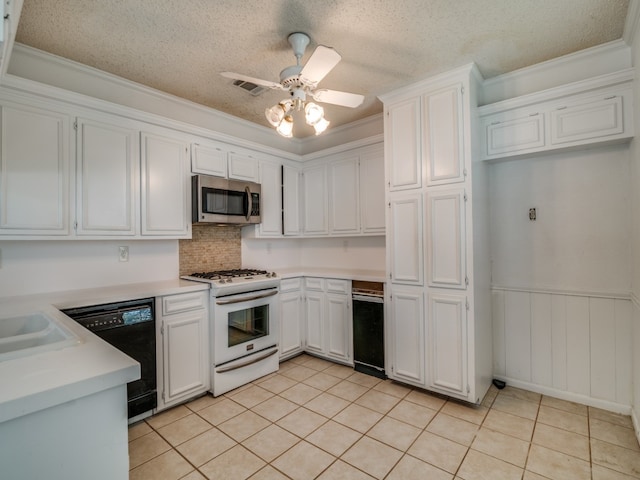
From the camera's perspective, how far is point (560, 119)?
242 centimetres

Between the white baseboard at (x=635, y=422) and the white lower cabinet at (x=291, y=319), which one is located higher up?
the white lower cabinet at (x=291, y=319)

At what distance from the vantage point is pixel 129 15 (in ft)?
6.41

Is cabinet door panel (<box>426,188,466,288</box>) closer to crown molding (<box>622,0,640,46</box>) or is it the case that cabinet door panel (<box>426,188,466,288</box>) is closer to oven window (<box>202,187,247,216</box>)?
crown molding (<box>622,0,640,46</box>)

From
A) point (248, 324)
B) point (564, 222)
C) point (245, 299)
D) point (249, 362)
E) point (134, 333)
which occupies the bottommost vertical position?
point (249, 362)

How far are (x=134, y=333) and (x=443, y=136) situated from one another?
2.77 m

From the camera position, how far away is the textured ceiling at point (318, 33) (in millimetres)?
1896

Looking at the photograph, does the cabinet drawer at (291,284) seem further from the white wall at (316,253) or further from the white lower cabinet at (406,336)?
the white lower cabinet at (406,336)

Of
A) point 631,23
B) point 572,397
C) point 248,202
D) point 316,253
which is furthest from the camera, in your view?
point 316,253

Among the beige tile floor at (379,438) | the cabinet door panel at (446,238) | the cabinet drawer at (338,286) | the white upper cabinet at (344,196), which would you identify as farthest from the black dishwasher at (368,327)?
the white upper cabinet at (344,196)

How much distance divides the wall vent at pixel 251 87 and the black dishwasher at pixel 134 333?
1.94m

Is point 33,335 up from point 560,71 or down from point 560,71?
down

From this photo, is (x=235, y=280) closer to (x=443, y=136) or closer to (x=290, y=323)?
(x=290, y=323)

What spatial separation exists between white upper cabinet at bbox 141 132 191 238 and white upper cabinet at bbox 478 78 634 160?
2650 mm

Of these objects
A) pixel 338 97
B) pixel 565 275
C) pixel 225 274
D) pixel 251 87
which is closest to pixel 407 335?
pixel 565 275
